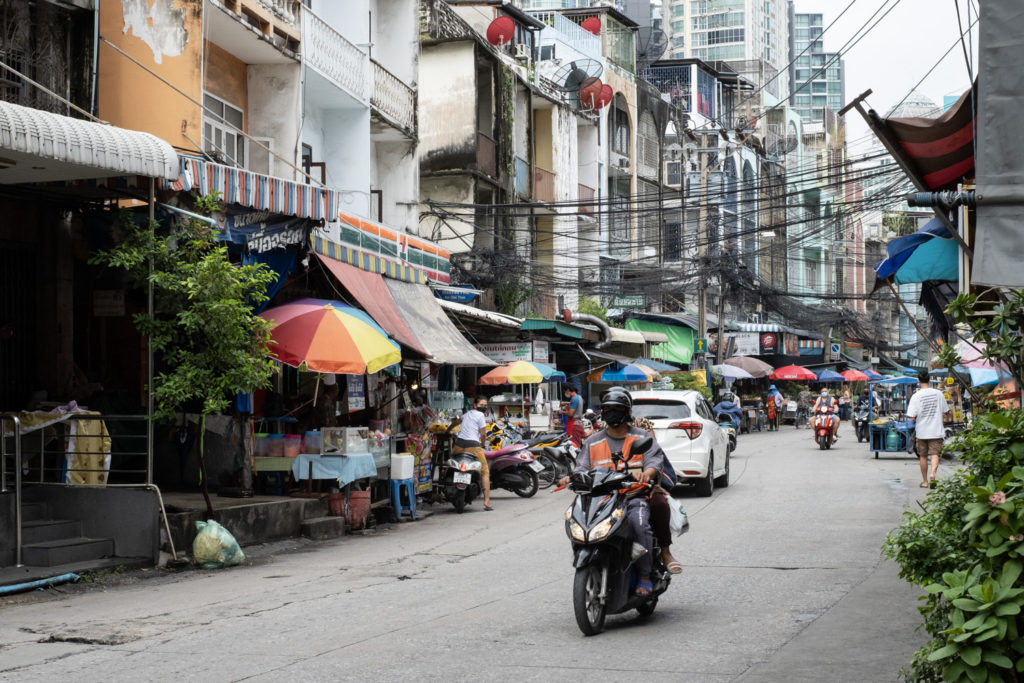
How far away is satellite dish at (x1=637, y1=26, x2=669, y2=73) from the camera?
56906 mm

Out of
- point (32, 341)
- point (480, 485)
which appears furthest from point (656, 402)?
point (32, 341)

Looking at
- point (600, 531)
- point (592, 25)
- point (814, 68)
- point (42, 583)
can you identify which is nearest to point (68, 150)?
point (42, 583)

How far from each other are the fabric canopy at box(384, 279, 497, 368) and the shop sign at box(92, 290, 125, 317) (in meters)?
4.80

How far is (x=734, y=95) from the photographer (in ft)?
227

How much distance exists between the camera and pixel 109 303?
1452 centimetres

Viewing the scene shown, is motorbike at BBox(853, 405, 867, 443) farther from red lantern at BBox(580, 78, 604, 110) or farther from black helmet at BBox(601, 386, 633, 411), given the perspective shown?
black helmet at BBox(601, 386, 633, 411)

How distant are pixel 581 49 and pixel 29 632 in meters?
41.3

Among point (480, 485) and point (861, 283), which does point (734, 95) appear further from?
point (480, 485)

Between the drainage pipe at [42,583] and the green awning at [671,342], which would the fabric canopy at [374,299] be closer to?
Answer: the drainage pipe at [42,583]

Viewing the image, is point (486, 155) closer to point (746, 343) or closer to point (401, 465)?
point (401, 465)

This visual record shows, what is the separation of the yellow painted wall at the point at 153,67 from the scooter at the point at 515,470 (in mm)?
7534

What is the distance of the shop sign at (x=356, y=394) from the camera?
1767 centimetres

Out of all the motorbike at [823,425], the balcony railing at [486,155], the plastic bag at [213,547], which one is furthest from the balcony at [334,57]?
the motorbike at [823,425]

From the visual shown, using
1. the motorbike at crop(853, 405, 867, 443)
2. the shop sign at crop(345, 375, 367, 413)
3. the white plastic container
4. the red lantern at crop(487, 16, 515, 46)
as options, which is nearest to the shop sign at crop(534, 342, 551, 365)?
the red lantern at crop(487, 16, 515, 46)
